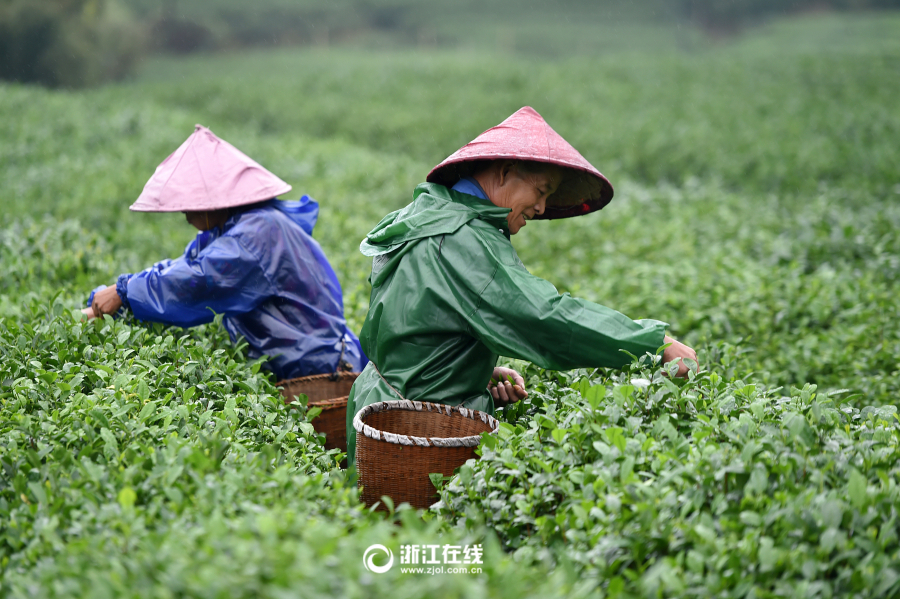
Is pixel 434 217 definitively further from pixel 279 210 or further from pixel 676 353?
pixel 279 210

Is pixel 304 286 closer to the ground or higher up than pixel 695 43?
closer to the ground

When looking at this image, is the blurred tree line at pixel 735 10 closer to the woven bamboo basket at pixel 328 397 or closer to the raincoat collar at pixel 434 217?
the woven bamboo basket at pixel 328 397

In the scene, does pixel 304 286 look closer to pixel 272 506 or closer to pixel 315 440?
pixel 315 440

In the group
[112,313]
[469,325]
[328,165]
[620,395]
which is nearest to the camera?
[620,395]

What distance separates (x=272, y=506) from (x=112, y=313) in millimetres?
1825

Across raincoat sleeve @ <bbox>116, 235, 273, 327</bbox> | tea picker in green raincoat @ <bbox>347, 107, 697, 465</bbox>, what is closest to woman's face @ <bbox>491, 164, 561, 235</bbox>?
tea picker in green raincoat @ <bbox>347, 107, 697, 465</bbox>

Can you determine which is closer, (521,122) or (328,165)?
(521,122)

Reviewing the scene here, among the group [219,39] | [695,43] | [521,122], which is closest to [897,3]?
[695,43]

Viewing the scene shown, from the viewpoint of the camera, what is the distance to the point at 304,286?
11.4 feet

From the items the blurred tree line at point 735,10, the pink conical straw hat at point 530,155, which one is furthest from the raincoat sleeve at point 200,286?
the blurred tree line at point 735,10

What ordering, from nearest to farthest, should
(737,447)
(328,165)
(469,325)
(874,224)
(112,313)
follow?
1. (737,447)
2. (469,325)
3. (112,313)
4. (874,224)
5. (328,165)

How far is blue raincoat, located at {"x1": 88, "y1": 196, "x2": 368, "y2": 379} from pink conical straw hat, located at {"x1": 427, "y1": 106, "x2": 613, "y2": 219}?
3.20ft

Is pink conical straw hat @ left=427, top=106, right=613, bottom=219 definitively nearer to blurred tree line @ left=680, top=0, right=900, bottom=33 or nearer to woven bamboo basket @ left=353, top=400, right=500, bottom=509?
woven bamboo basket @ left=353, top=400, right=500, bottom=509

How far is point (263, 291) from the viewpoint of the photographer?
11.0 ft
